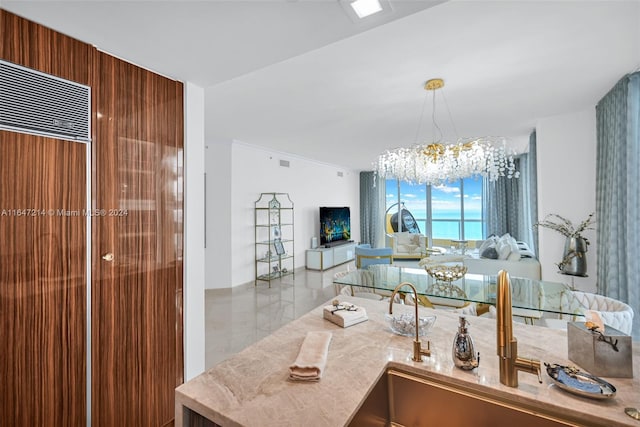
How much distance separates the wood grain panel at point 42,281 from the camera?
1.25 meters

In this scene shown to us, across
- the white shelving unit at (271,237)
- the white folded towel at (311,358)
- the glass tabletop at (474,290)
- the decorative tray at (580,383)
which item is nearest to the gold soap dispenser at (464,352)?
the decorative tray at (580,383)

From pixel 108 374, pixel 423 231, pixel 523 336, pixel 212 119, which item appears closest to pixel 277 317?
pixel 108 374

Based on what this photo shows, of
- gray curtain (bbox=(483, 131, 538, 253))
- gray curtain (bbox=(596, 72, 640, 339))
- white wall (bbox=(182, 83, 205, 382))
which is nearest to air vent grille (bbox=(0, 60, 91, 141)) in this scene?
white wall (bbox=(182, 83, 205, 382))

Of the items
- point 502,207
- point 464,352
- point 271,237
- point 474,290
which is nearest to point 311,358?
point 464,352

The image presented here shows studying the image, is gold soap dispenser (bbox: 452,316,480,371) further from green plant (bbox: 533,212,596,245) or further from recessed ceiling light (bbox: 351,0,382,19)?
green plant (bbox: 533,212,596,245)

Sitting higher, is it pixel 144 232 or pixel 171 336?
pixel 144 232

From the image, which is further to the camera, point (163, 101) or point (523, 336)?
point (163, 101)

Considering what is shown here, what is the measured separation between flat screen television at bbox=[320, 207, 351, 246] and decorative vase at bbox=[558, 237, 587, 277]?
4.67 meters

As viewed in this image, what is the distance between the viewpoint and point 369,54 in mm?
2232

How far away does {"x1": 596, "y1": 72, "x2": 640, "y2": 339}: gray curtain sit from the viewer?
2.56m

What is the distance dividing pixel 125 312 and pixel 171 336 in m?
0.38

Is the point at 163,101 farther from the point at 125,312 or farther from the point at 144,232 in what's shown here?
the point at 125,312

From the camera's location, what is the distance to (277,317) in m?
3.77

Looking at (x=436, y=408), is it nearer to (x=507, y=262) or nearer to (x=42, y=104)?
(x=42, y=104)
